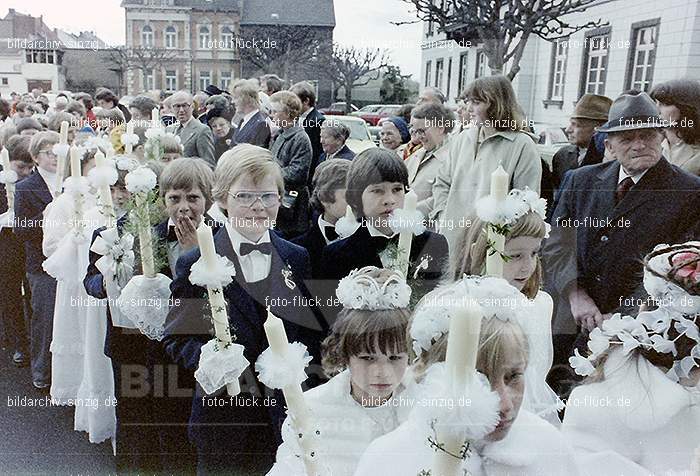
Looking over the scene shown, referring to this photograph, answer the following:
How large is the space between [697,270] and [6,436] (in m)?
2.61

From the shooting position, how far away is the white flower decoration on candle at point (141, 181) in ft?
5.80

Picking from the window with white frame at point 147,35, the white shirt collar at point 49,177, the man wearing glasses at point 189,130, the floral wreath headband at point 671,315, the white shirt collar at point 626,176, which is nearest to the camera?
the floral wreath headband at point 671,315

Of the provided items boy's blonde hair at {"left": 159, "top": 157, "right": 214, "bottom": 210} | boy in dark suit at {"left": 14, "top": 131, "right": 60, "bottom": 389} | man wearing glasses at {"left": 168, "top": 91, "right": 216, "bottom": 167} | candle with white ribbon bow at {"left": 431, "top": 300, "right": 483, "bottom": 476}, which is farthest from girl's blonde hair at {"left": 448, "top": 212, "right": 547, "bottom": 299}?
boy in dark suit at {"left": 14, "top": 131, "right": 60, "bottom": 389}

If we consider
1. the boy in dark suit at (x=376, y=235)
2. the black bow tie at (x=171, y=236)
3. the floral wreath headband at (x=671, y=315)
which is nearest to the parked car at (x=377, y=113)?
the boy in dark suit at (x=376, y=235)

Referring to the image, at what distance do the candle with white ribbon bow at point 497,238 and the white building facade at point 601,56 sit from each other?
0.82 metres

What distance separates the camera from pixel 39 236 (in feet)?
9.42

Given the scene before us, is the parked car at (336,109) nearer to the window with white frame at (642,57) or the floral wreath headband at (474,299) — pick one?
the window with white frame at (642,57)

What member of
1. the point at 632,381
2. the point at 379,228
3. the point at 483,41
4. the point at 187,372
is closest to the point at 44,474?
the point at 187,372

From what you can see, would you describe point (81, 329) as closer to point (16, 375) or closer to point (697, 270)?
point (16, 375)

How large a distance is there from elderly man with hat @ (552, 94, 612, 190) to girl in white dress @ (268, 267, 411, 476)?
4.27 feet

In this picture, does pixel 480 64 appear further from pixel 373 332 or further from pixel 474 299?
pixel 474 299

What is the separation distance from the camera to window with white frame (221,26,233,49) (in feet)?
6.55

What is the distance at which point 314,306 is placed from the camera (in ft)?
5.92

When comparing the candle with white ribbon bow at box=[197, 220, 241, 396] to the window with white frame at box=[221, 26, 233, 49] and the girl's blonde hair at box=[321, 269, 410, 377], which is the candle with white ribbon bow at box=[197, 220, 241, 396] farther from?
the window with white frame at box=[221, 26, 233, 49]
